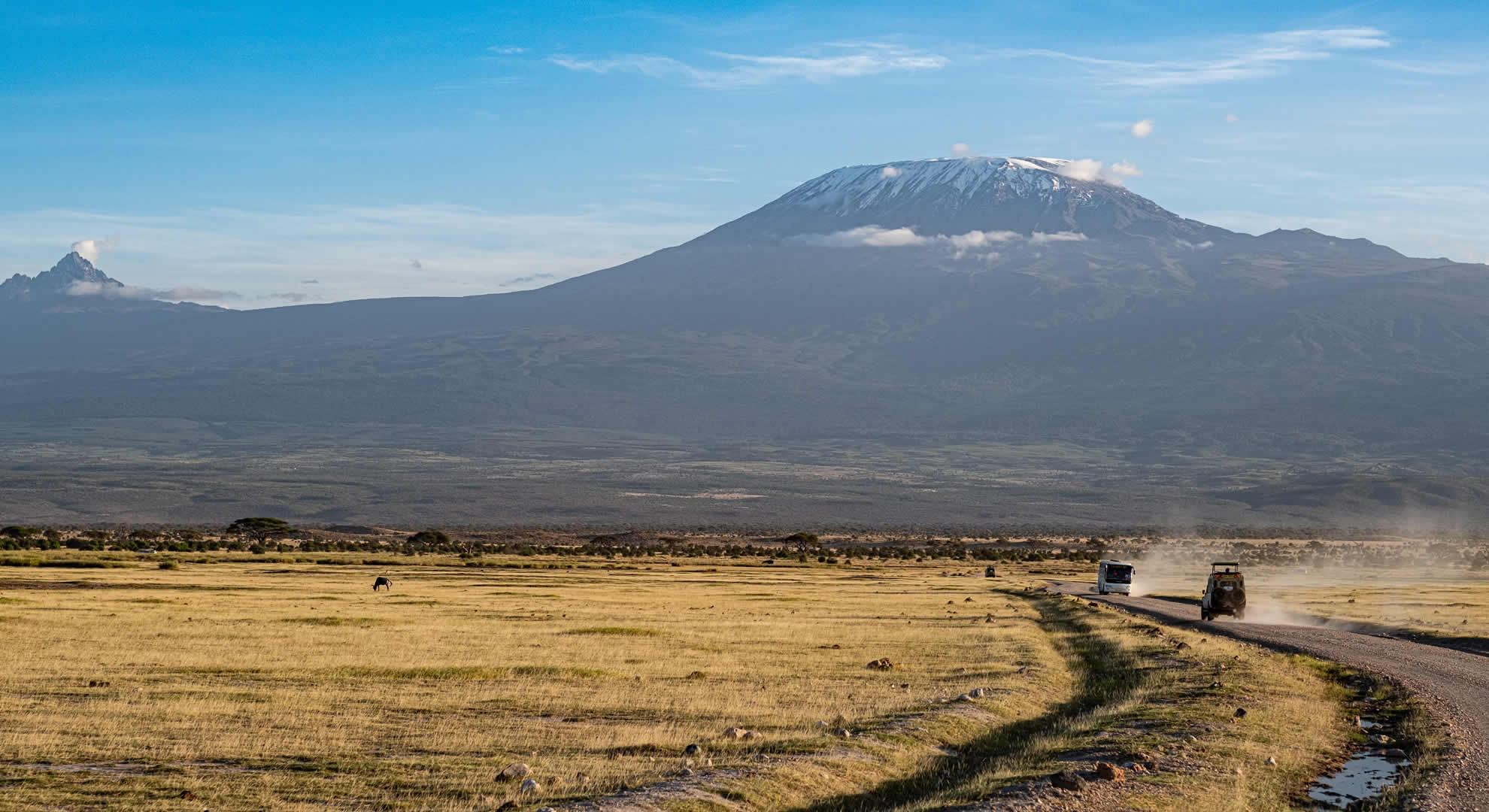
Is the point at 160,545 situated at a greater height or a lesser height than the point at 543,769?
lesser

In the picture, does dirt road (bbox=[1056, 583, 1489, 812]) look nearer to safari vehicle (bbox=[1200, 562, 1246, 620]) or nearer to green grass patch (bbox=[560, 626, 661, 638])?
safari vehicle (bbox=[1200, 562, 1246, 620])

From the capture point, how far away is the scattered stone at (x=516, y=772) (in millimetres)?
16219

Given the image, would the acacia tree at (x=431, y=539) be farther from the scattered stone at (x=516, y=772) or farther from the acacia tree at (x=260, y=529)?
the scattered stone at (x=516, y=772)

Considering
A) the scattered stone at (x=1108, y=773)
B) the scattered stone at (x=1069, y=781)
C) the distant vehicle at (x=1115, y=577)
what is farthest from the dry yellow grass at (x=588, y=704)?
the distant vehicle at (x=1115, y=577)

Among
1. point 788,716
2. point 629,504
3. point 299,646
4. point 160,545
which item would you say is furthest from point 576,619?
point 629,504

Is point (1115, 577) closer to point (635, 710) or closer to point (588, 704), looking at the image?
point (588, 704)

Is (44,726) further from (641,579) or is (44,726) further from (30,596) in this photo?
(641,579)

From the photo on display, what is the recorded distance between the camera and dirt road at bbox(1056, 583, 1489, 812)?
15.9 meters

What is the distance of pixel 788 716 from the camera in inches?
833

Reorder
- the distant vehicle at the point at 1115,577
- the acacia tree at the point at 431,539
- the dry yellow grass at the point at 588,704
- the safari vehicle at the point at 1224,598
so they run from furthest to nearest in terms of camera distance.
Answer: the acacia tree at the point at 431,539
the distant vehicle at the point at 1115,577
the safari vehicle at the point at 1224,598
the dry yellow grass at the point at 588,704

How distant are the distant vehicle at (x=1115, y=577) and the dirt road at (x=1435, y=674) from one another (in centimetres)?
916

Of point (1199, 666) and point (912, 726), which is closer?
point (912, 726)

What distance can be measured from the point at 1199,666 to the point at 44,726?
1853 cm

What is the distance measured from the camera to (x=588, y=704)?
2269cm
